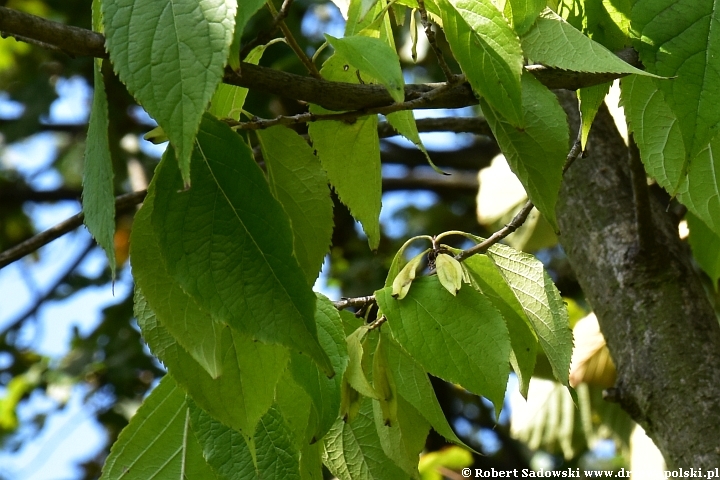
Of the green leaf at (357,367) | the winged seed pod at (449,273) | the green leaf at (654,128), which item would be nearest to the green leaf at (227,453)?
the green leaf at (357,367)

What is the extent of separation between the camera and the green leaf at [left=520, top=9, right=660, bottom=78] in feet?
1.83

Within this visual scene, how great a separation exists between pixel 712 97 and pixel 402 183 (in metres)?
1.93

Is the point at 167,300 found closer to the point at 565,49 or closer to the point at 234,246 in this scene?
the point at 234,246

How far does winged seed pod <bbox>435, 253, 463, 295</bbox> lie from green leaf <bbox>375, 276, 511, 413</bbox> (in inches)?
0.4

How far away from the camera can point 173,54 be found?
46 cm

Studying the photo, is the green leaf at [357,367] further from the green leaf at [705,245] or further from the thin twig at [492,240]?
the green leaf at [705,245]

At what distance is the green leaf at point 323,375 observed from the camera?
0.60 m

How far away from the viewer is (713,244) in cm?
98

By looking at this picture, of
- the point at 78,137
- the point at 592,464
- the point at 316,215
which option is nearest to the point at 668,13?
the point at 316,215

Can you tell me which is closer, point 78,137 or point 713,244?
point 713,244

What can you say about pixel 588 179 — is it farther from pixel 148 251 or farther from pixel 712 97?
pixel 148 251

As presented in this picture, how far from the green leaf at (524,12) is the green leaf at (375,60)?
5.1 inches

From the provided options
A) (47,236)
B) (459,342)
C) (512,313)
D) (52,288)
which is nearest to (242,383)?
(459,342)

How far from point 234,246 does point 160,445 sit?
31 centimetres
